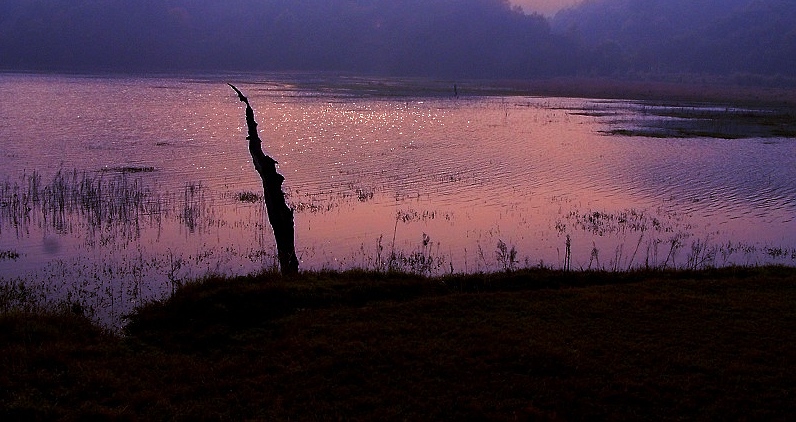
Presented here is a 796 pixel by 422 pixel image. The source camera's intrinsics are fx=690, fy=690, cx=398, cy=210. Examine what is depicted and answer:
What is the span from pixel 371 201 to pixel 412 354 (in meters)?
15.9

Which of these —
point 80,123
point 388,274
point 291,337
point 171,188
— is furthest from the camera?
point 80,123

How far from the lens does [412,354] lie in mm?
9750

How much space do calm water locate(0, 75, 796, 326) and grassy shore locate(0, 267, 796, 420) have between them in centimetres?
282

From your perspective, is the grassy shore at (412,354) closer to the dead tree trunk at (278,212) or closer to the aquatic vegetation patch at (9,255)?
the dead tree trunk at (278,212)

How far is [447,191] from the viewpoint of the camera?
2786cm

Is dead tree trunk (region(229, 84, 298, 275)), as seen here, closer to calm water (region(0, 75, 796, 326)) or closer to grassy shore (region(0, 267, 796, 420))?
grassy shore (region(0, 267, 796, 420))

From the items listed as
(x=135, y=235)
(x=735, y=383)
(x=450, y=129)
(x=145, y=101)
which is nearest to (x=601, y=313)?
(x=735, y=383)

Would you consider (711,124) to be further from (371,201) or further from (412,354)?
(412,354)

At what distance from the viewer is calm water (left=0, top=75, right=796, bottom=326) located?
17547 mm

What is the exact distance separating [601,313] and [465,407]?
450 centimetres

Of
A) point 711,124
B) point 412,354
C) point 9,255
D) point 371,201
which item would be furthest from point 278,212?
point 711,124

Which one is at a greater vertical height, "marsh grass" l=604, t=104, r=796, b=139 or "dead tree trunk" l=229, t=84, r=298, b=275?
"marsh grass" l=604, t=104, r=796, b=139

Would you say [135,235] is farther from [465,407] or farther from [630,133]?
[630,133]

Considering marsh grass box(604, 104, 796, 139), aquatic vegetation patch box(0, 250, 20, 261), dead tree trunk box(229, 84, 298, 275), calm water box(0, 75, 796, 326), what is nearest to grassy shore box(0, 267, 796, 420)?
dead tree trunk box(229, 84, 298, 275)
